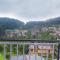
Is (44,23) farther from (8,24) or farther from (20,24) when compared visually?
(8,24)

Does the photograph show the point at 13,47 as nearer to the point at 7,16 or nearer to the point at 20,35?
the point at 20,35

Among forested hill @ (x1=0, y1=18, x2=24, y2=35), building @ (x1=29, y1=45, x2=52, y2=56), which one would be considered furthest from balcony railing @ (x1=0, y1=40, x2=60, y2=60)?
forested hill @ (x1=0, y1=18, x2=24, y2=35)

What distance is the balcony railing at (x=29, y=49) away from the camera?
1.99 meters

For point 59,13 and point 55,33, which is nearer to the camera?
point 55,33

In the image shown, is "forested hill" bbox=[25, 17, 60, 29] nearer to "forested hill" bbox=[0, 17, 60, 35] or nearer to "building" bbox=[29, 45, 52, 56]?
"forested hill" bbox=[0, 17, 60, 35]

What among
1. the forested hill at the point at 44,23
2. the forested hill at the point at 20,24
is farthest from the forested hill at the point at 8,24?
the forested hill at the point at 44,23

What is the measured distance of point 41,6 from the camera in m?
2.07

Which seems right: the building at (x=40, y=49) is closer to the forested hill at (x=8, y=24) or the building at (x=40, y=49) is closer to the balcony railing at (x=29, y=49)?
the balcony railing at (x=29, y=49)

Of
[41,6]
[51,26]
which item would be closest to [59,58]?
[51,26]

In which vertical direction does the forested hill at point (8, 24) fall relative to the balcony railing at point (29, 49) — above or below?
above

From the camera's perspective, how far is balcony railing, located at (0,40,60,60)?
1987mm

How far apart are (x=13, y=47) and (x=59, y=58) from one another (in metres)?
0.63

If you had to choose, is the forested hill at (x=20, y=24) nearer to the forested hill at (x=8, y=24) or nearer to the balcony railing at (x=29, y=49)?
the forested hill at (x=8, y=24)

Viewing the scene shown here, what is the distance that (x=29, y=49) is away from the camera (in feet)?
6.46
